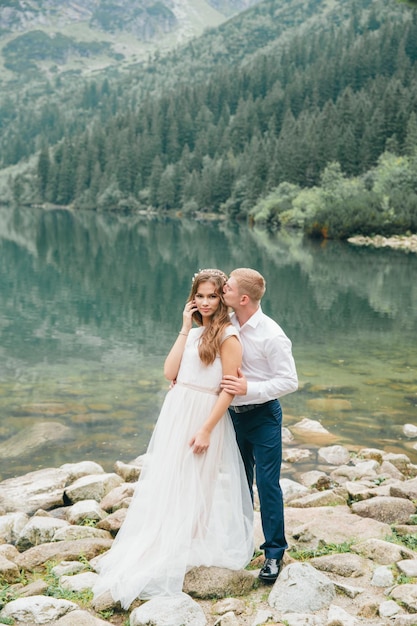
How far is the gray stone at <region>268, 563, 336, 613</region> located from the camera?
192 inches

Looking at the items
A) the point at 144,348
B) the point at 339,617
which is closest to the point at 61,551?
the point at 339,617

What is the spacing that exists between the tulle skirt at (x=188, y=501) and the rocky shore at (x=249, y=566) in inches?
8.2

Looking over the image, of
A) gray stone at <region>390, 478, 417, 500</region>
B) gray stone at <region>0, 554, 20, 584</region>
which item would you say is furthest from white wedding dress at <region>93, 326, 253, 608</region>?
gray stone at <region>390, 478, 417, 500</region>

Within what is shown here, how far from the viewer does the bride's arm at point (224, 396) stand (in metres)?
5.30

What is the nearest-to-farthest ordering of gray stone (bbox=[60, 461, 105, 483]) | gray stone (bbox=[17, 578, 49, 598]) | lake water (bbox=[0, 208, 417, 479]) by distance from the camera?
1. gray stone (bbox=[17, 578, 49, 598])
2. gray stone (bbox=[60, 461, 105, 483])
3. lake water (bbox=[0, 208, 417, 479])

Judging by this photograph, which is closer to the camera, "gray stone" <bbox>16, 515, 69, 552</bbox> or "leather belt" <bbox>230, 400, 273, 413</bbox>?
"leather belt" <bbox>230, 400, 273, 413</bbox>

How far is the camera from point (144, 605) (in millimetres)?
4801

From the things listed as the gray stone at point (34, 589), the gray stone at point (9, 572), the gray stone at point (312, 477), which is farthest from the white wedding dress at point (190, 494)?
the gray stone at point (312, 477)

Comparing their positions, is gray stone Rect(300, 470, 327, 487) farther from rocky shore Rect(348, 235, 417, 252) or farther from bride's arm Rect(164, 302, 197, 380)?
rocky shore Rect(348, 235, 417, 252)

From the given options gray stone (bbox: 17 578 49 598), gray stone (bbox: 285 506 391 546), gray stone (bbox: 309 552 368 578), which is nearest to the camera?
gray stone (bbox: 17 578 49 598)

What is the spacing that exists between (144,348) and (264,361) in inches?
494

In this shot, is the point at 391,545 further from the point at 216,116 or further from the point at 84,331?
the point at 216,116

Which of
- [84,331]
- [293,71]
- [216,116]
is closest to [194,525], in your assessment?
[84,331]

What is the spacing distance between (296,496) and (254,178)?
98.3m
